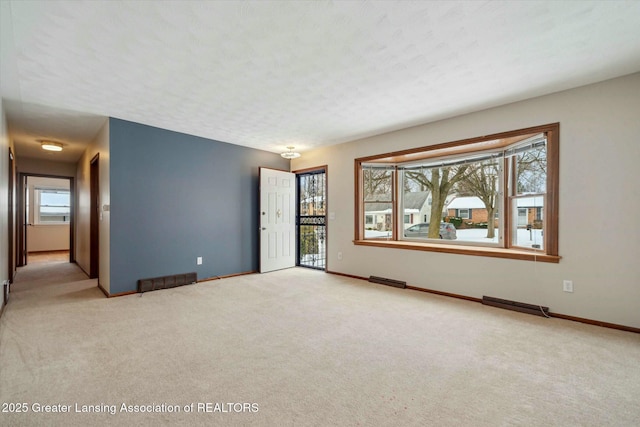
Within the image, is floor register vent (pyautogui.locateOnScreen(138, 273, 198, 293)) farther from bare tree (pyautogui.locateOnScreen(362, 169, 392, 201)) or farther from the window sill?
bare tree (pyautogui.locateOnScreen(362, 169, 392, 201))

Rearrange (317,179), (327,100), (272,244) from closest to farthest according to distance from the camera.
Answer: (327,100) → (272,244) → (317,179)

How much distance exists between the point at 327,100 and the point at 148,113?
2323mm

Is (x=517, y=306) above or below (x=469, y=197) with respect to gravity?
below

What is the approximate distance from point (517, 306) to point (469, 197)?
1.62 meters

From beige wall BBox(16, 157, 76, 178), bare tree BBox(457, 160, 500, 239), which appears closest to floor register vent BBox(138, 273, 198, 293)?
bare tree BBox(457, 160, 500, 239)

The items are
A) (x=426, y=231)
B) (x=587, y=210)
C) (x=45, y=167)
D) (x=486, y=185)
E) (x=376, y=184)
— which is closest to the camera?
(x=587, y=210)

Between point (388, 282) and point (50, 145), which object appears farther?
point (50, 145)

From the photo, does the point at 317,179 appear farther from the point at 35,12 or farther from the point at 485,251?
the point at 35,12

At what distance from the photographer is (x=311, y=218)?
19.5ft

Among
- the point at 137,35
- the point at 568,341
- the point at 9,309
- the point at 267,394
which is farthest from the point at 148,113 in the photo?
the point at 568,341

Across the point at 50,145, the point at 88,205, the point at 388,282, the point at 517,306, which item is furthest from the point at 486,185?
the point at 50,145

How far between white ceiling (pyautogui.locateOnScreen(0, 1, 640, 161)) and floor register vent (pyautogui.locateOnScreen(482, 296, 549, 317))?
235cm

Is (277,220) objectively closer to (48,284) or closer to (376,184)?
(376,184)

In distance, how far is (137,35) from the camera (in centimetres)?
206
